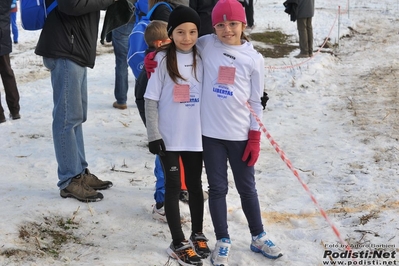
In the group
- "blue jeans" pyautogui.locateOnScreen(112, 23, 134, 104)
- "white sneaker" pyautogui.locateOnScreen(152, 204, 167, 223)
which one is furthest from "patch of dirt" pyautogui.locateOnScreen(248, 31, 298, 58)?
"white sneaker" pyautogui.locateOnScreen(152, 204, 167, 223)

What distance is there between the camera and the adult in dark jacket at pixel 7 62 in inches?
268

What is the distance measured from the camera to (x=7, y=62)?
6.99 m

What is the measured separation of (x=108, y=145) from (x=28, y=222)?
224cm

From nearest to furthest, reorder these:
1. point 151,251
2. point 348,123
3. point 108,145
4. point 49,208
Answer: point 151,251
point 49,208
point 108,145
point 348,123

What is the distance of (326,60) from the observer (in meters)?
10.7

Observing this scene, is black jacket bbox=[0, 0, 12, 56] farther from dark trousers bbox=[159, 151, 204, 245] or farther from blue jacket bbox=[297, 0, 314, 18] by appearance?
blue jacket bbox=[297, 0, 314, 18]

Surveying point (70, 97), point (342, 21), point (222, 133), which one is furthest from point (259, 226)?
point (342, 21)

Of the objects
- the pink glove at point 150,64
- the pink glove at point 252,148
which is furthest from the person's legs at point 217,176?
the pink glove at point 150,64

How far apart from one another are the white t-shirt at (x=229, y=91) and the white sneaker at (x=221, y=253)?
774 millimetres

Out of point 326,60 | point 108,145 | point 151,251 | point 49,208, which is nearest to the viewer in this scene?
point 151,251

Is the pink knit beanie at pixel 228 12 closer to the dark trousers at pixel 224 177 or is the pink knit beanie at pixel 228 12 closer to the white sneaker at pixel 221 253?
the dark trousers at pixel 224 177

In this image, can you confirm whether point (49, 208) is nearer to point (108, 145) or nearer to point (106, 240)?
point (106, 240)

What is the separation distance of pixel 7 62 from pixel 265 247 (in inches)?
190

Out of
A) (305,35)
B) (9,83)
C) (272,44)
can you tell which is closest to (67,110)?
(9,83)
